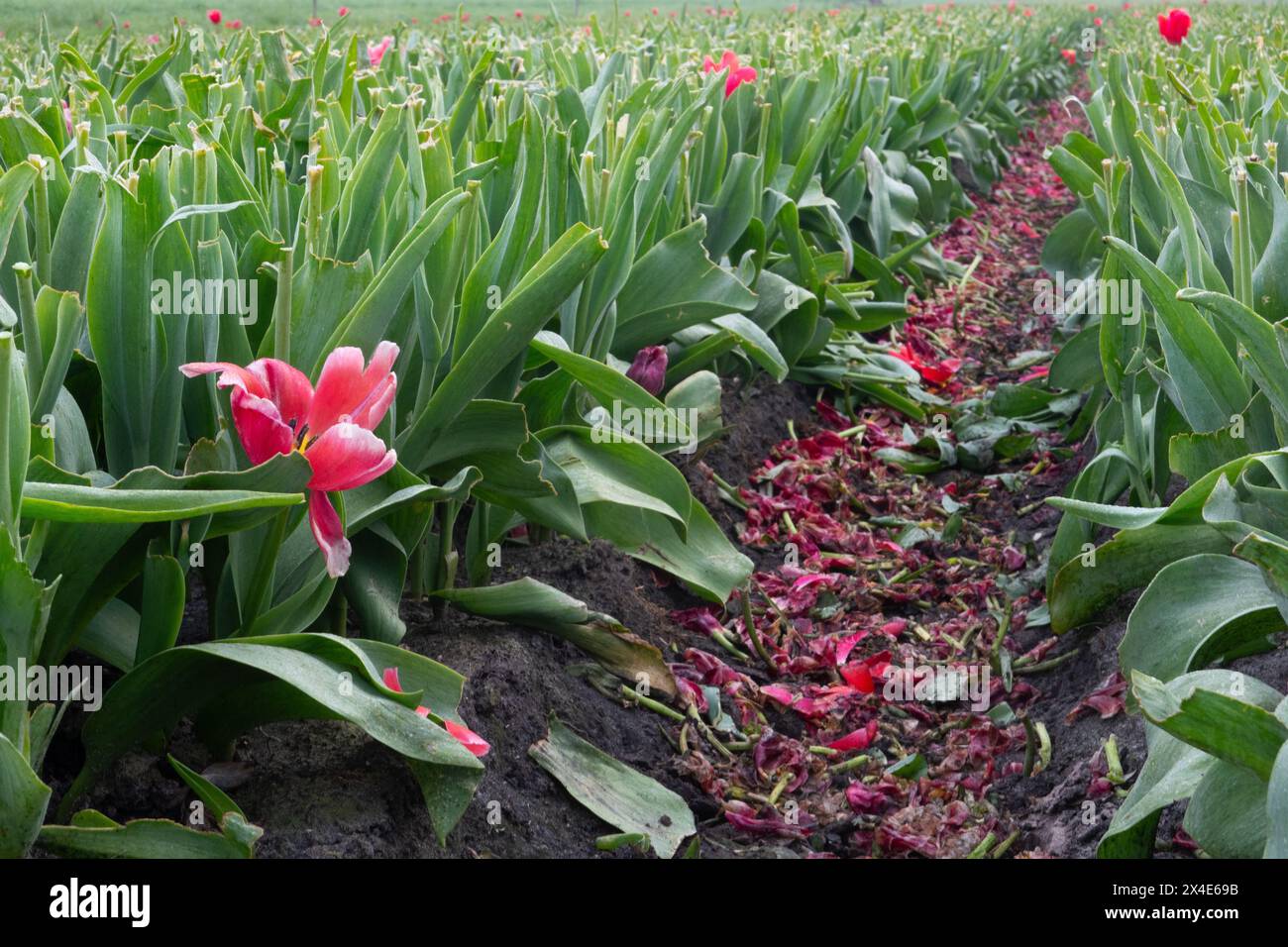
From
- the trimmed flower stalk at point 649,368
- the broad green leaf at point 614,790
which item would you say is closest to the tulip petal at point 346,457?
the broad green leaf at point 614,790

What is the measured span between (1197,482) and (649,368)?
118 centimetres

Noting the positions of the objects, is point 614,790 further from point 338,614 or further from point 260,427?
point 260,427

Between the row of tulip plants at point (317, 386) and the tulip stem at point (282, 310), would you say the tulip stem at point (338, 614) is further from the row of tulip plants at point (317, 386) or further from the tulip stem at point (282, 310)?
the tulip stem at point (282, 310)

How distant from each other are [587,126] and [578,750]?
1543mm

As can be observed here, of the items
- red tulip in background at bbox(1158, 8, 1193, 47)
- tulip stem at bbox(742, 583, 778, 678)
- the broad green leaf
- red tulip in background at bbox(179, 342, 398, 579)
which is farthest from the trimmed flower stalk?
red tulip in background at bbox(1158, 8, 1193, 47)

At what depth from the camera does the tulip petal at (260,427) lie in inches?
51.9

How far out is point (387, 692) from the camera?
4.89 feet

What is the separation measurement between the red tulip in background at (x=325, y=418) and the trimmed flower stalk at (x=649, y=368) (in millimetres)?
1292

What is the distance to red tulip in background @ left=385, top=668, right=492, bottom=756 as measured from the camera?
1592mm

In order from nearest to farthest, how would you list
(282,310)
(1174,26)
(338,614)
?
(282,310) < (338,614) < (1174,26)

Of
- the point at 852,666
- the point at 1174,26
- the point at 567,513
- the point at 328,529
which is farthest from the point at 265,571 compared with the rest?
the point at 1174,26

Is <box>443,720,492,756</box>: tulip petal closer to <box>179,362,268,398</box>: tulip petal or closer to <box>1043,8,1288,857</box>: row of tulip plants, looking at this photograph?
<box>179,362,268,398</box>: tulip petal

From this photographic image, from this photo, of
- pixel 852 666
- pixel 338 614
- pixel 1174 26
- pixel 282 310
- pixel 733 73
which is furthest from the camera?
pixel 1174 26

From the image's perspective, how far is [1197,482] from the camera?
6.02ft
